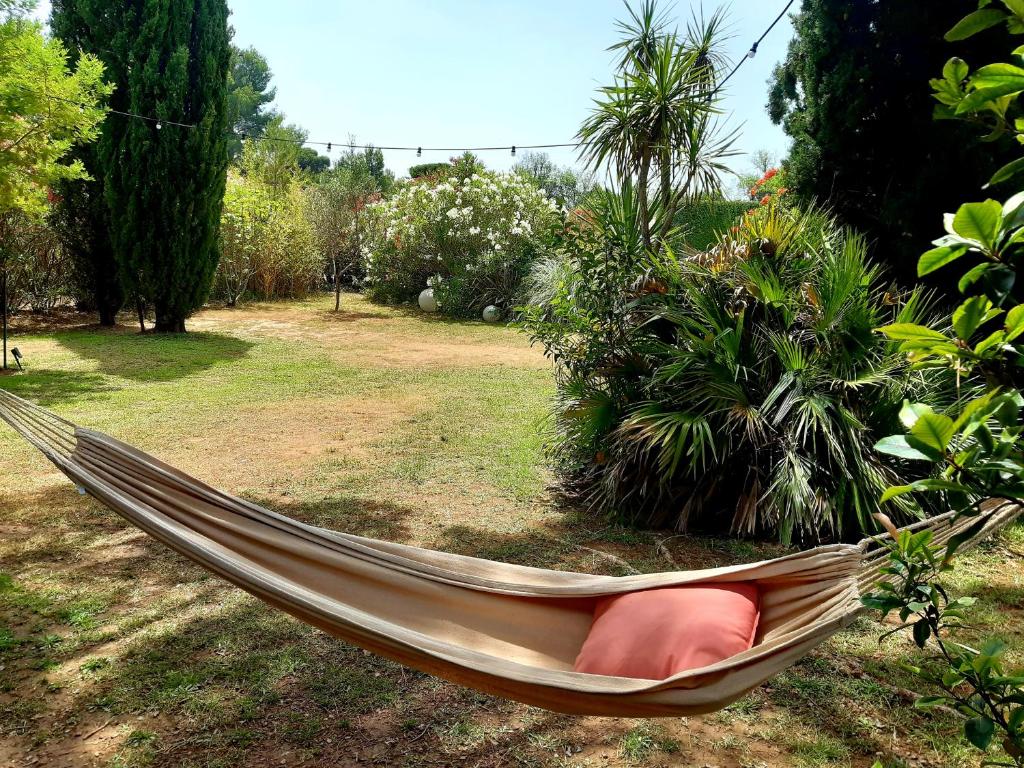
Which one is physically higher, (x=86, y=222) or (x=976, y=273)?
(x=86, y=222)

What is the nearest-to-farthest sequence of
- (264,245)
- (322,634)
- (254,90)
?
1. (322,634)
2. (264,245)
3. (254,90)

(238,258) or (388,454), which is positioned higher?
(238,258)

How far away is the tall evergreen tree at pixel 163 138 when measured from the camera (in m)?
8.37

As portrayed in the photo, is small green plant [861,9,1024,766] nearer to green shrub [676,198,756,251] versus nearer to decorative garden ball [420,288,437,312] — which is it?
green shrub [676,198,756,251]

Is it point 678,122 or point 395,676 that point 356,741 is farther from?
point 678,122

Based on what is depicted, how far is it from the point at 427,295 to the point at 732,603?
34.9 ft

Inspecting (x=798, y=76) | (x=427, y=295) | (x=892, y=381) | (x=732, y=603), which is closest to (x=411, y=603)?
(x=732, y=603)

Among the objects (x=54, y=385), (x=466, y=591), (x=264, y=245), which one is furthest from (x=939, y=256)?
(x=264, y=245)

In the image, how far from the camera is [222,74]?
9.02 meters

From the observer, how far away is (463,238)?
A: 457 inches

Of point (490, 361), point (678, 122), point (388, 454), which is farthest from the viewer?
point (490, 361)

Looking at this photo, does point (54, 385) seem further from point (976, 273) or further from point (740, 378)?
point (976, 273)

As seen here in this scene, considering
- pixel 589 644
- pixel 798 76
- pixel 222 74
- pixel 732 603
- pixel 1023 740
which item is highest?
pixel 222 74

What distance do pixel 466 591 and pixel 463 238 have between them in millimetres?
10217
